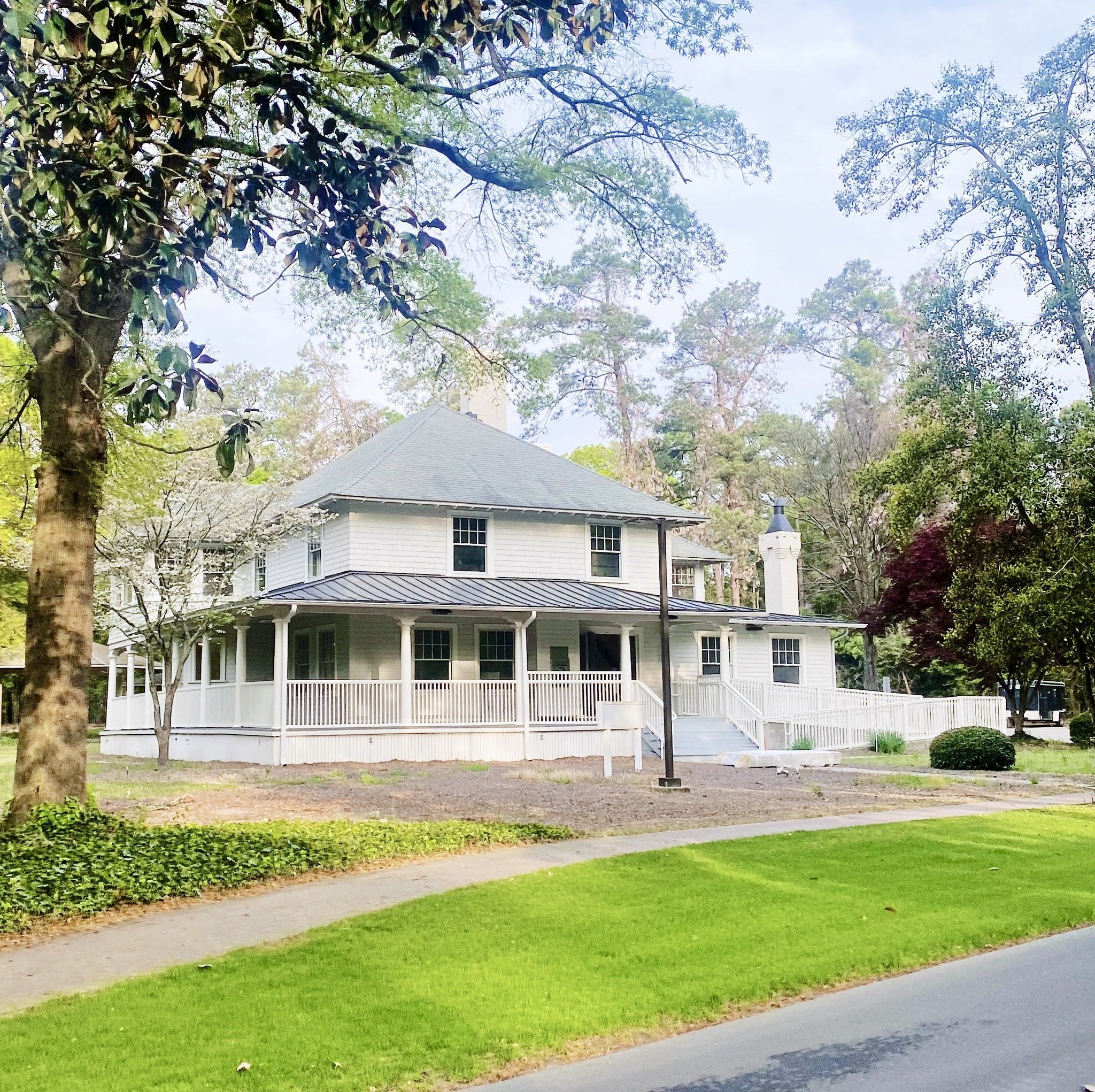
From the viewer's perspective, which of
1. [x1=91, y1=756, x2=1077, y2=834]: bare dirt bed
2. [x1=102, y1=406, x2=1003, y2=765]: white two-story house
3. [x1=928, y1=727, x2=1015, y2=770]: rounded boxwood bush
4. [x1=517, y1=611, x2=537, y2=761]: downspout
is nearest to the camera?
[x1=91, y1=756, x2=1077, y2=834]: bare dirt bed

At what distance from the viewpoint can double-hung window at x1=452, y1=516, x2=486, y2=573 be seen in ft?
88.7

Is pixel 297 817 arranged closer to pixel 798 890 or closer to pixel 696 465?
pixel 798 890

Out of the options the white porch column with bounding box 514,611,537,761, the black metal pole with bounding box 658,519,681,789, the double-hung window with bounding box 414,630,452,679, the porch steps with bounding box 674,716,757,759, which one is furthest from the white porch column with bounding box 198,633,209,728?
the black metal pole with bounding box 658,519,681,789

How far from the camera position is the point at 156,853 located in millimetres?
9477

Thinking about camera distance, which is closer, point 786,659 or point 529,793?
point 529,793

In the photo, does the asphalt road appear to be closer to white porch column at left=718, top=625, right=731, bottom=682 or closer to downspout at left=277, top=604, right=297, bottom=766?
downspout at left=277, top=604, right=297, bottom=766

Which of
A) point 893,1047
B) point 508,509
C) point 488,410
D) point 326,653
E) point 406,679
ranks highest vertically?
point 488,410

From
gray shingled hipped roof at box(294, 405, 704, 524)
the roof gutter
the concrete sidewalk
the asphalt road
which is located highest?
gray shingled hipped roof at box(294, 405, 704, 524)

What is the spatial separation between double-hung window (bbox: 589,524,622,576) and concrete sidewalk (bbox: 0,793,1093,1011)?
54.1ft

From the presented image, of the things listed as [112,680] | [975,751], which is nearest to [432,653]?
[975,751]

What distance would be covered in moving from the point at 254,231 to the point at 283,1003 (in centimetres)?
540

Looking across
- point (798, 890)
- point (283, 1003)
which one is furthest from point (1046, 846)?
point (283, 1003)

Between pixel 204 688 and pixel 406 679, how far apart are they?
5.89 meters

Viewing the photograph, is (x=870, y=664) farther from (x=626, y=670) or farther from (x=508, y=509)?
(x=508, y=509)
